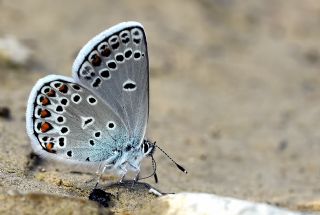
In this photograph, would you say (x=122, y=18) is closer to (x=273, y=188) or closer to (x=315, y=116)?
(x=315, y=116)

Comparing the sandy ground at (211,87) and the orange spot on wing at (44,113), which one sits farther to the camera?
the sandy ground at (211,87)

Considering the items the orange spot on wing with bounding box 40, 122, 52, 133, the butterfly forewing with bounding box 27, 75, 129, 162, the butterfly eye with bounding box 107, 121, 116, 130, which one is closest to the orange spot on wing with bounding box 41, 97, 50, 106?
the butterfly forewing with bounding box 27, 75, 129, 162

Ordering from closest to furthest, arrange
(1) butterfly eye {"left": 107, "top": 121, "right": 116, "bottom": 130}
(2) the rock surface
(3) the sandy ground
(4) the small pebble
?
(2) the rock surface → (4) the small pebble → (1) butterfly eye {"left": 107, "top": 121, "right": 116, "bottom": 130} → (3) the sandy ground

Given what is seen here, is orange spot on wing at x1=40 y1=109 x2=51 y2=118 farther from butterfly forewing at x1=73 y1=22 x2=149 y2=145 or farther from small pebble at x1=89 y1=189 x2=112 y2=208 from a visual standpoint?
small pebble at x1=89 y1=189 x2=112 y2=208

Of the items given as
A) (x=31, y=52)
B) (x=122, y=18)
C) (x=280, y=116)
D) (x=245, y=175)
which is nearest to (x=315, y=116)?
(x=280, y=116)

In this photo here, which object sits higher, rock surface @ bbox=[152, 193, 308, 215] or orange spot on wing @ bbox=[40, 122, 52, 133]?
orange spot on wing @ bbox=[40, 122, 52, 133]

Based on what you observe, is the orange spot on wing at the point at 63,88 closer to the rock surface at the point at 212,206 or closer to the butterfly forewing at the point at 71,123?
the butterfly forewing at the point at 71,123

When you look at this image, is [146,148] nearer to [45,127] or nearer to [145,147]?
[145,147]

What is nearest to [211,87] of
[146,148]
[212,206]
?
[146,148]

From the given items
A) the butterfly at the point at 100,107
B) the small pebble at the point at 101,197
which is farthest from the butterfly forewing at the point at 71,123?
the small pebble at the point at 101,197
